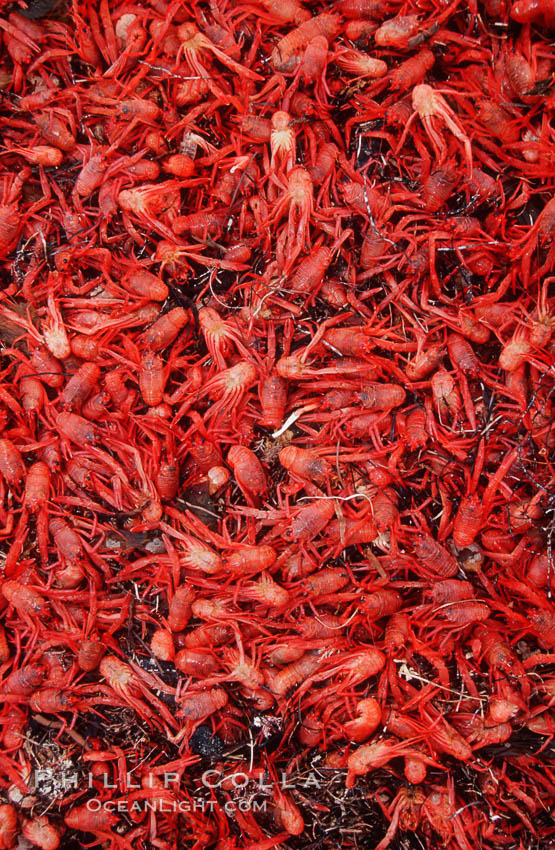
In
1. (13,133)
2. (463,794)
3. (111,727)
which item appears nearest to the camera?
(463,794)

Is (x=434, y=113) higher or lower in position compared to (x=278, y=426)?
higher

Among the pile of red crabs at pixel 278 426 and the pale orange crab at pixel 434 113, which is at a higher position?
the pale orange crab at pixel 434 113

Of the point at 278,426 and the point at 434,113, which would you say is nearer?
the point at 434,113

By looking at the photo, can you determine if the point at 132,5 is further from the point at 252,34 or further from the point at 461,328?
the point at 461,328

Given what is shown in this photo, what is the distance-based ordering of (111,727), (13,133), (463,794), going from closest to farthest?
(463,794) → (111,727) → (13,133)

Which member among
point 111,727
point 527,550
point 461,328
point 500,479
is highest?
point 461,328

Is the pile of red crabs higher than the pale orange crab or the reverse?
the reverse

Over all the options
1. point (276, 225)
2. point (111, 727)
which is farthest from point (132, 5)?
point (111, 727)

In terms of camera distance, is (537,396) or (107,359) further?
(107,359)
